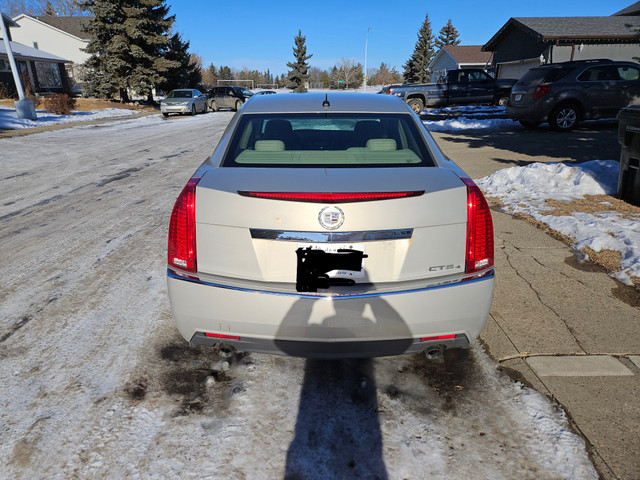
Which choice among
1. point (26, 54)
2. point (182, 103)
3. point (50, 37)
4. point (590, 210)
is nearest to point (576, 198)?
point (590, 210)

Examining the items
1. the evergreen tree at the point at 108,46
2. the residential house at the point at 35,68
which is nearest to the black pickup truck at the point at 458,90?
the evergreen tree at the point at 108,46

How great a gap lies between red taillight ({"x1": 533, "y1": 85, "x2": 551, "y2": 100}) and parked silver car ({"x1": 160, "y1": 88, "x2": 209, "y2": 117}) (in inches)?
806

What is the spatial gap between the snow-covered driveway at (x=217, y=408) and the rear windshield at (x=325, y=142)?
51.7 inches

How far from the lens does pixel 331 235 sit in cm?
223

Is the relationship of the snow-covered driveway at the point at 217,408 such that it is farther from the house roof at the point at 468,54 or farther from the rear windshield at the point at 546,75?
the house roof at the point at 468,54

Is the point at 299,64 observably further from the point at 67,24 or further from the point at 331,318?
the point at 331,318

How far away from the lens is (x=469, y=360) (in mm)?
3023

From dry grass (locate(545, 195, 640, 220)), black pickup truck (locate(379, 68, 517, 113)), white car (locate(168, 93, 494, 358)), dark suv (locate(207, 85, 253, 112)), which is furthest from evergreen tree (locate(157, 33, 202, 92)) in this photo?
white car (locate(168, 93, 494, 358))

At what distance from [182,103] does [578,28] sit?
2395cm

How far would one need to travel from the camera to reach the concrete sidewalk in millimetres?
2371

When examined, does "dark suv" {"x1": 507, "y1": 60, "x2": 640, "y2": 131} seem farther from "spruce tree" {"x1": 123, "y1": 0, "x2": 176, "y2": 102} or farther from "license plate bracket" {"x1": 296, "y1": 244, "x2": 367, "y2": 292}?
"spruce tree" {"x1": 123, "y1": 0, "x2": 176, "y2": 102}

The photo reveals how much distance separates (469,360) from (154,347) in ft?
7.03

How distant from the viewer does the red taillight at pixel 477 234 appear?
95.2 inches

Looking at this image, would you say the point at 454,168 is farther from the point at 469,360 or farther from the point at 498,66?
the point at 498,66
